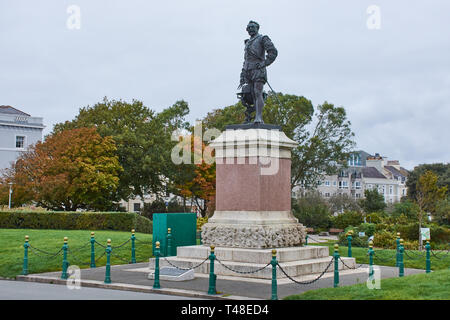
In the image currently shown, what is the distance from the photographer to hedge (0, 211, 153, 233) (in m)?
34.8

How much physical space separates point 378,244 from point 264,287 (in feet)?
53.7

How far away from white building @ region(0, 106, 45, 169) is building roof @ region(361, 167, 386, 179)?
205ft

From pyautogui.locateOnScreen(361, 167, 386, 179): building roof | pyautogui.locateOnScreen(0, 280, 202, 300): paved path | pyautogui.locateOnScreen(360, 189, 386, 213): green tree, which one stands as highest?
pyautogui.locateOnScreen(361, 167, 386, 179): building roof

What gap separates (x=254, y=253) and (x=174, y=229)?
208 inches

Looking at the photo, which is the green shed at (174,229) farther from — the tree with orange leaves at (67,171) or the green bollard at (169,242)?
the tree with orange leaves at (67,171)

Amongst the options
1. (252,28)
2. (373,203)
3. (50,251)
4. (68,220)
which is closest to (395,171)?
(373,203)

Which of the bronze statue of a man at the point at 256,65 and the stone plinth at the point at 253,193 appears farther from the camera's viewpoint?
the bronze statue of a man at the point at 256,65

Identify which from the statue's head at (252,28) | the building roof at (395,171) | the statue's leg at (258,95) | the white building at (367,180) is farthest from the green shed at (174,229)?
the building roof at (395,171)

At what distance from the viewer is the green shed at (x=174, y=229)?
63.8 feet

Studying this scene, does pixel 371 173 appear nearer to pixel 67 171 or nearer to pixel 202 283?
pixel 67 171

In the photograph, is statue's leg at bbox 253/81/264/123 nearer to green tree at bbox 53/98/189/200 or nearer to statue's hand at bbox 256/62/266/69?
statue's hand at bbox 256/62/266/69

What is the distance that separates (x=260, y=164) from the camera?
16250 millimetres

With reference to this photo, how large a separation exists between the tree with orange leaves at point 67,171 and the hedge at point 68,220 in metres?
4.87

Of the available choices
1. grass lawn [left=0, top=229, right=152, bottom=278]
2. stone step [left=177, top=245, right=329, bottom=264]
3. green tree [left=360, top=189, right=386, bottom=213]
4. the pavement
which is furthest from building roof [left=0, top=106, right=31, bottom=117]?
stone step [left=177, top=245, right=329, bottom=264]
